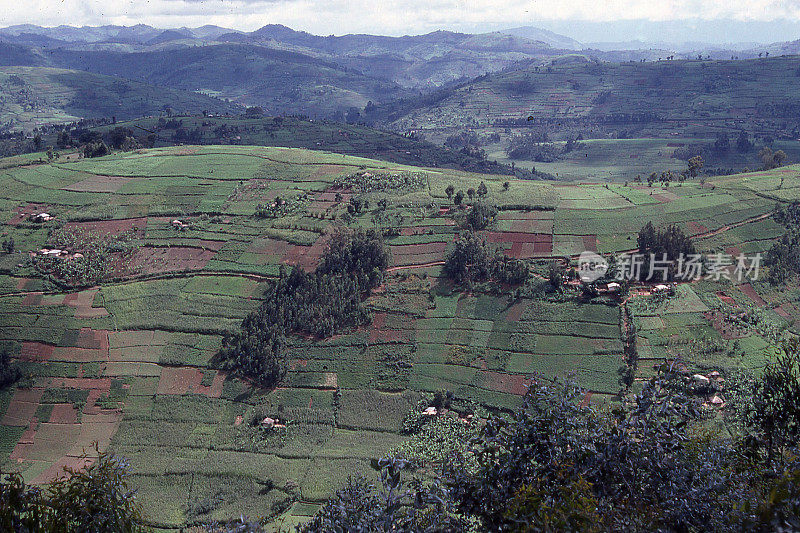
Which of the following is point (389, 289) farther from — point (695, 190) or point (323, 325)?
point (695, 190)

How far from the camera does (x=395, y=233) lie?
81.1 m

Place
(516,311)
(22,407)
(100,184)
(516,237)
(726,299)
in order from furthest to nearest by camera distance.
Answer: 1. (100,184)
2. (516,237)
3. (516,311)
4. (726,299)
5. (22,407)

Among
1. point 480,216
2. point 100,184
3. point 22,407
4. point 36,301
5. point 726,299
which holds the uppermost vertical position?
point 100,184

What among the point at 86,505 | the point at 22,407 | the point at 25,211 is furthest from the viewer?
the point at 25,211

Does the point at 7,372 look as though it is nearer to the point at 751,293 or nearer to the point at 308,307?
the point at 308,307

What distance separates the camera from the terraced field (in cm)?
5044

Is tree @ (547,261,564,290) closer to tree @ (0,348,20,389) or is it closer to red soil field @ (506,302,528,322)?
red soil field @ (506,302,528,322)

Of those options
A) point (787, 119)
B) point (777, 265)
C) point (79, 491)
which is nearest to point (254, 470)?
point (79, 491)

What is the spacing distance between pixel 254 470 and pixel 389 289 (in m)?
29.4

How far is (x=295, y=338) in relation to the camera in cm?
6450

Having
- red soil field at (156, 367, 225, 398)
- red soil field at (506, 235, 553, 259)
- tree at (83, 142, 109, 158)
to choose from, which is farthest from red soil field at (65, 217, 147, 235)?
red soil field at (506, 235, 553, 259)

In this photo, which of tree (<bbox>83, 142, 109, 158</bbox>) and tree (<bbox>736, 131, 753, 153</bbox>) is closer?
tree (<bbox>83, 142, 109, 158</bbox>)

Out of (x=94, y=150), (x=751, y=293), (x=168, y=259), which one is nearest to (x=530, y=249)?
(x=751, y=293)

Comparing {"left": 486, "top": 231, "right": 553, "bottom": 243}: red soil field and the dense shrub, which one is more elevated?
{"left": 486, "top": 231, "right": 553, "bottom": 243}: red soil field
